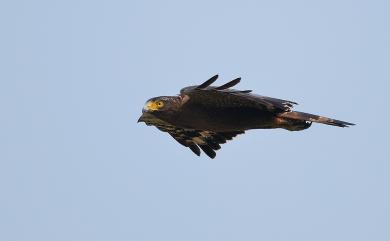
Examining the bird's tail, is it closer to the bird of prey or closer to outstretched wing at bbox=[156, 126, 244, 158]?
the bird of prey

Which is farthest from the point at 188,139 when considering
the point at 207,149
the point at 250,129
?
the point at 250,129

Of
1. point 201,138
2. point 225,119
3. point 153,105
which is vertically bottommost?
point 225,119

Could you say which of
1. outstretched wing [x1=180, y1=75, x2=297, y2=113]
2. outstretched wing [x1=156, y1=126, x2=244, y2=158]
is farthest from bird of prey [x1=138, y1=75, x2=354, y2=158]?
outstretched wing [x1=156, y1=126, x2=244, y2=158]

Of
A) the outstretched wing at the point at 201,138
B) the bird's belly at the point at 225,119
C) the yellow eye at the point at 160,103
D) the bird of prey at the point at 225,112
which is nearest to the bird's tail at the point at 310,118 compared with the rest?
the bird of prey at the point at 225,112

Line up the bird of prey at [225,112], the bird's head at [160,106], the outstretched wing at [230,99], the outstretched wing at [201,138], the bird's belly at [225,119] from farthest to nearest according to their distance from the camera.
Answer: the outstretched wing at [201,138], the bird's head at [160,106], the bird's belly at [225,119], the bird of prey at [225,112], the outstretched wing at [230,99]

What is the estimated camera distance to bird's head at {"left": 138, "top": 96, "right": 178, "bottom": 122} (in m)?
14.1

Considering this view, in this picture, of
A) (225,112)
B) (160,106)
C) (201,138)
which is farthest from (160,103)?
(201,138)

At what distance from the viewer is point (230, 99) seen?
1374cm

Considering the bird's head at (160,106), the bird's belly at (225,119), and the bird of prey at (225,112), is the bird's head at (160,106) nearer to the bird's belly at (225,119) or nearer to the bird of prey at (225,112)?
the bird of prey at (225,112)

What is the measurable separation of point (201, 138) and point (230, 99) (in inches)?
88.2

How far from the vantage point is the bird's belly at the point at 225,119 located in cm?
1397

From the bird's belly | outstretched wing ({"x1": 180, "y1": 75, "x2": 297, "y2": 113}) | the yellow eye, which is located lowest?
the bird's belly

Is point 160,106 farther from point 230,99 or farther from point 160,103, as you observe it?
point 230,99

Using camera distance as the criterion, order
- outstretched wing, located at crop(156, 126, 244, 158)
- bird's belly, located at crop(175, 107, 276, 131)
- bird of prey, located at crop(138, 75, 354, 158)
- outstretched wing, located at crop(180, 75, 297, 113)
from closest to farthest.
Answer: outstretched wing, located at crop(180, 75, 297, 113) → bird of prey, located at crop(138, 75, 354, 158) → bird's belly, located at crop(175, 107, 276, 131) → outstretched wing, located at crop(156, 126, 244, 158)
